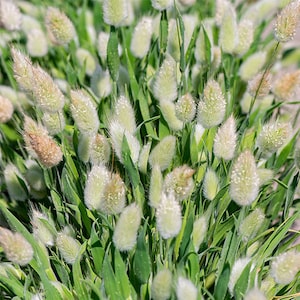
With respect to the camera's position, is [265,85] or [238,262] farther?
[265,85]

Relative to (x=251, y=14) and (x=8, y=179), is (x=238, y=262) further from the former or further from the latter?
(x=251, y=14)

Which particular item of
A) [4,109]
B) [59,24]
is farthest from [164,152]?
[59,24]

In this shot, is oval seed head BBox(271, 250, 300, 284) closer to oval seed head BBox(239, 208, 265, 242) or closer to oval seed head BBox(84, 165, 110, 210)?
oval seed head BBox(239, 208, 265, 242)

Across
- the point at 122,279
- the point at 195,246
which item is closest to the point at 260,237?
the point at 195,246

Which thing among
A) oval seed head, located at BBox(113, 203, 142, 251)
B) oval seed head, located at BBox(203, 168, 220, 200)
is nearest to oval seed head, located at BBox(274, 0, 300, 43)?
oval seed head, located at BBox(203, 168, 220, 200)

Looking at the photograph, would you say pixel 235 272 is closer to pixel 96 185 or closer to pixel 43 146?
pixel 96 185

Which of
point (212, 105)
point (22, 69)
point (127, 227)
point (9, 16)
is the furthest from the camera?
point (9, 16)
